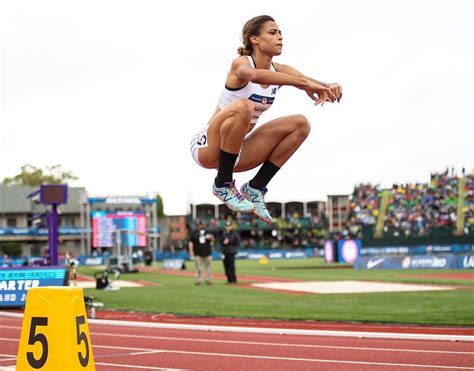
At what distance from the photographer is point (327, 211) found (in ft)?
254

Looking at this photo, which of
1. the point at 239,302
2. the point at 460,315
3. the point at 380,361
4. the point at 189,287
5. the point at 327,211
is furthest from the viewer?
the point at 327,211

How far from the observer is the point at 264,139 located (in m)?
5.82

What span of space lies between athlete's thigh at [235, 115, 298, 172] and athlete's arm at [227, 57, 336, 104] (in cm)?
55

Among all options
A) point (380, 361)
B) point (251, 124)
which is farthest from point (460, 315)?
point (251, 124)

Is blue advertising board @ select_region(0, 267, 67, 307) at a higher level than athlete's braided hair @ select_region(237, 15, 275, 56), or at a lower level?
lower

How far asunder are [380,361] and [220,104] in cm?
467

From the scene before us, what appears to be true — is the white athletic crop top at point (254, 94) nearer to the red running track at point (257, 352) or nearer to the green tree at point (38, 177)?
the red running track at point (257, 352)

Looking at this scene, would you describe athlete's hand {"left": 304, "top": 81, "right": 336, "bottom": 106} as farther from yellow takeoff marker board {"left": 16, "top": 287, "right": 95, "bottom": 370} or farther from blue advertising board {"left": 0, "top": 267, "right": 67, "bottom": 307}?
blue advertising board {"left": 0, "top": 267, "right": 67, "bottom": 307}

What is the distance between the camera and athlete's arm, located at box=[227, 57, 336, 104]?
16.3 ft

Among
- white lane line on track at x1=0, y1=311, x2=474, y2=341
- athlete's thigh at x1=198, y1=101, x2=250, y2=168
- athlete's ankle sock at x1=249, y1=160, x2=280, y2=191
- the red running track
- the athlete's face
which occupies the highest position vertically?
the athlete's face

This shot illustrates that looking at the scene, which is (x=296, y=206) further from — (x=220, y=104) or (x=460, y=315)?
(x=220, y=104)

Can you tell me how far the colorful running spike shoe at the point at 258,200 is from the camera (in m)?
5.84

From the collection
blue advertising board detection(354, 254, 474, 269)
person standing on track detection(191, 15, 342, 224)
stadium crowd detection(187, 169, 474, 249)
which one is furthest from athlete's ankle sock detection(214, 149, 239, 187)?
stadium crowd detection(187, 169, 474, 249)

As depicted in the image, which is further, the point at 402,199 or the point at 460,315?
the point at 402,199
